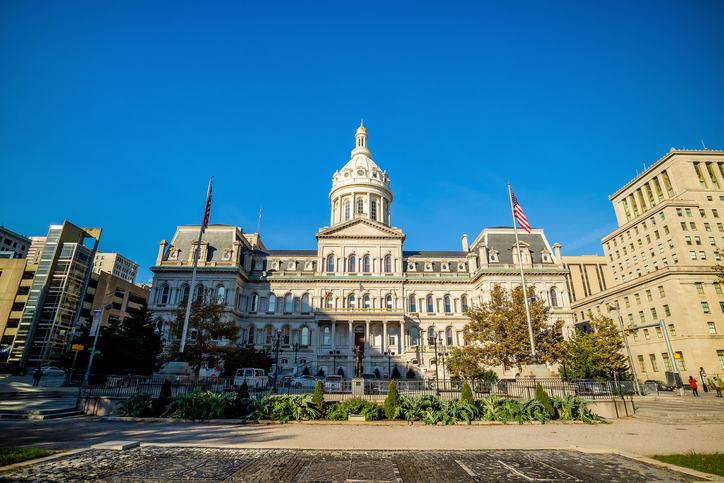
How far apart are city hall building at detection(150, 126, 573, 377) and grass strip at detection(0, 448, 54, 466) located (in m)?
42.8

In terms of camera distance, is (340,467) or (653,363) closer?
(340,467)

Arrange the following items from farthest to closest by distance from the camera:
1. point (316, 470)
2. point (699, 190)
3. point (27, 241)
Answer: point (27, 241) < point (699, 190) < point (316, 470)

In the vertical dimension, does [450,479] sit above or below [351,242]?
below

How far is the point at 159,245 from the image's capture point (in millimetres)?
56344

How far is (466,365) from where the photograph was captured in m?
34.6

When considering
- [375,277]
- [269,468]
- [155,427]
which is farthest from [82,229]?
[269,468]

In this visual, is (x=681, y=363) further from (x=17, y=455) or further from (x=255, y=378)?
(x=17, y=455)

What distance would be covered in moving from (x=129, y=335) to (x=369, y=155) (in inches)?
2038

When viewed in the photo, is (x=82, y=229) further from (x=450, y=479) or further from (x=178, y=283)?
(x=450, y=479)

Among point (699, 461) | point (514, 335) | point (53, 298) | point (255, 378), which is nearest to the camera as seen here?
point (699, 461)

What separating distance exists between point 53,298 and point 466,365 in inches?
2497

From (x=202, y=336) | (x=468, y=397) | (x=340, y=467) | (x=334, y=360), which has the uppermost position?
(x=202, y=336)

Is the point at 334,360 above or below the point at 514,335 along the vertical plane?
below

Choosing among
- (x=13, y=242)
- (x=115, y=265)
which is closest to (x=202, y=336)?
(x=13, y=242)
